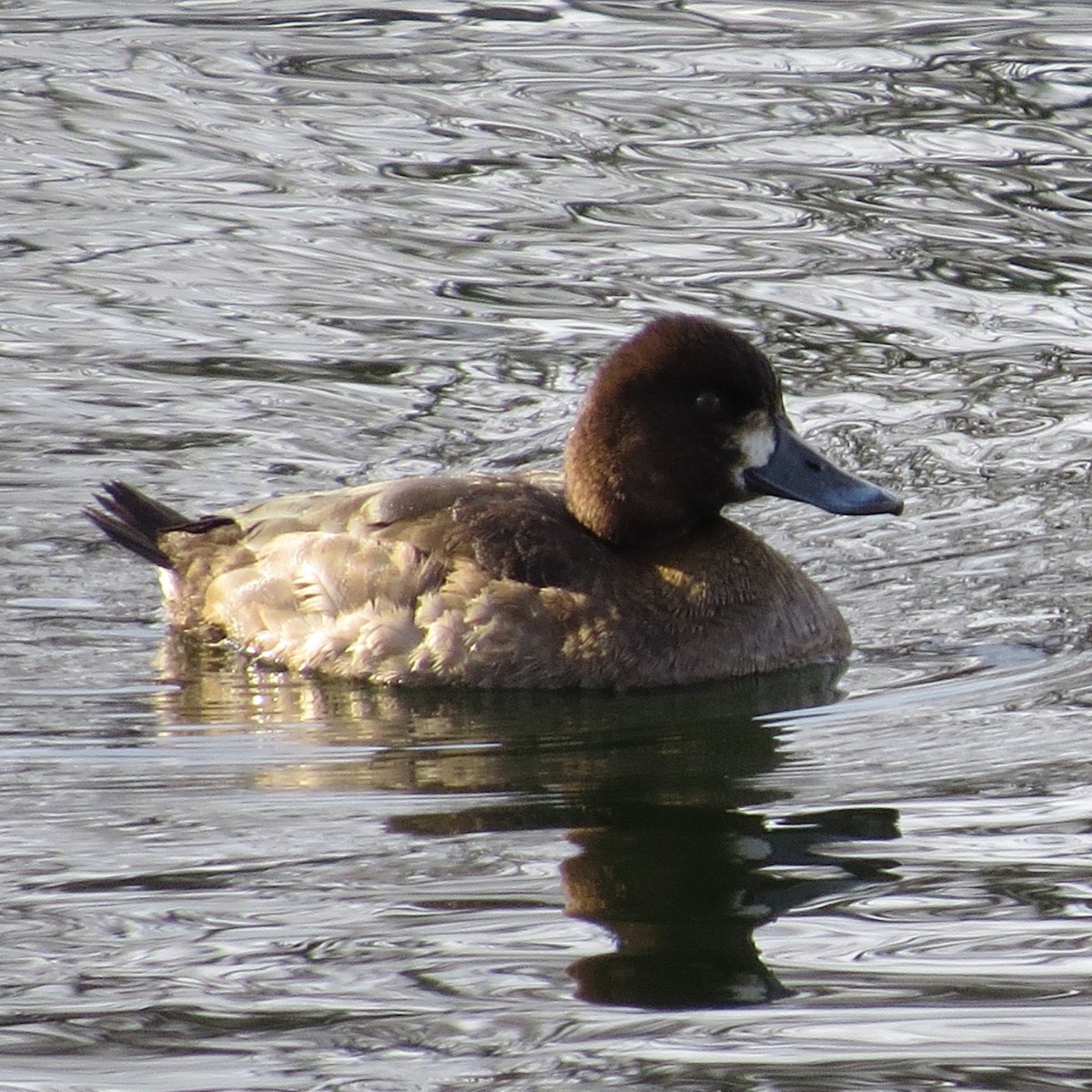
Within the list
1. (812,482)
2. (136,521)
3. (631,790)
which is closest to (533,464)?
(136,521)

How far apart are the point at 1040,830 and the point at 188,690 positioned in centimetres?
288

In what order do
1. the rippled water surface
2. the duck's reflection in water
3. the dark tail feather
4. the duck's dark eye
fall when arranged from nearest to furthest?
the rippled water surface → the duck's reflection in water → the duck's dark eye → the dark tail feather

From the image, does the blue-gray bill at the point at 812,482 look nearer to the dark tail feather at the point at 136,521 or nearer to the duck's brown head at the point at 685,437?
the duck's brown head at the point at 685,437

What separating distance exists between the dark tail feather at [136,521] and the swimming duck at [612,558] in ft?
2.52

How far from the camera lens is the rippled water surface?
4.91 metres

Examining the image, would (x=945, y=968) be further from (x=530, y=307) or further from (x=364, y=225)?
(x=364, y=225)

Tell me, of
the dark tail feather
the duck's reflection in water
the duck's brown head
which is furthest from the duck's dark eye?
the dark tail feather

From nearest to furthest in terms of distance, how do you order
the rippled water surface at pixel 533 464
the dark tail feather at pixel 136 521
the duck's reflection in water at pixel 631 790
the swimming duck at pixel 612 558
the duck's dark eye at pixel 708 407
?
the rippled water surface at pixel 533 464
the duck's reflection in water at pixel 631 790
the swimming duck at pixel 612 558
the duck's dark eye at pixel 708 407
the dark tail feather at pixel 136 521

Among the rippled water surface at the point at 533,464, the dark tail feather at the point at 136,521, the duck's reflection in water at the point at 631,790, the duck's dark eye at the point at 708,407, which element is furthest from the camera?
the dark tail feather at the point at 136,521

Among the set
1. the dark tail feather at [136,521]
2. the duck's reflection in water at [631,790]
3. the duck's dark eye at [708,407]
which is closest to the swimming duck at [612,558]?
the duck's dark eye at [708,407]

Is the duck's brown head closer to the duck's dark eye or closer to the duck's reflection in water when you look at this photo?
the duck's dark eye

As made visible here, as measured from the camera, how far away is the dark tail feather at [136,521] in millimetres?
8430

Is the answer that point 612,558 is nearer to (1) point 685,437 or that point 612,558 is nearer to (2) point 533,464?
(1) point 685,437

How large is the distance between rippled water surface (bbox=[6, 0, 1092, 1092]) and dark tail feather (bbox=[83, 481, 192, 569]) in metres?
0.22
